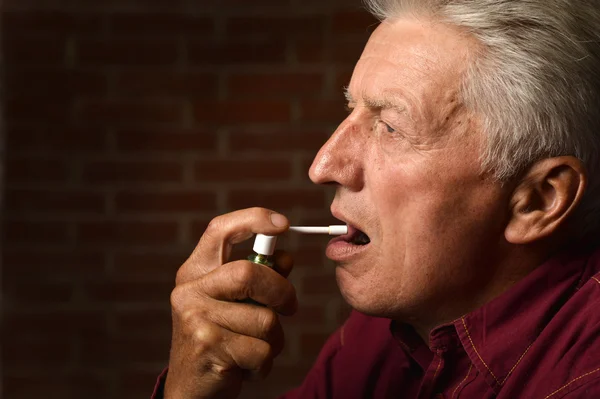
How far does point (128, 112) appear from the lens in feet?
8.13

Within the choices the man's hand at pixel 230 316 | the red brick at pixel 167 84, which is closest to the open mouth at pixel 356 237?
A: the man's hand at pixel 230 316

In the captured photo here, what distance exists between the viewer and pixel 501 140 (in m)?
1.11

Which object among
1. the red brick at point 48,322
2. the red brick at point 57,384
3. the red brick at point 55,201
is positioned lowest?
the red brick at point 57,384

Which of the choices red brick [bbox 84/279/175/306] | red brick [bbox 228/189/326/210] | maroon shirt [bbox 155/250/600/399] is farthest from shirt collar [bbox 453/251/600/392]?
red brick [bbox 84/279/175/306]

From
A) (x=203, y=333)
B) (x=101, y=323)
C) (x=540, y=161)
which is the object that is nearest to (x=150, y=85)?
(x=101, y=323)

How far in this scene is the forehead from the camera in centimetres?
113

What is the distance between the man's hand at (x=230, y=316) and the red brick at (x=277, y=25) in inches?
52.9

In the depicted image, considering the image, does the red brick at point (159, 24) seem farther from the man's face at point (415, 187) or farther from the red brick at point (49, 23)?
the man's face at point (415, 187)

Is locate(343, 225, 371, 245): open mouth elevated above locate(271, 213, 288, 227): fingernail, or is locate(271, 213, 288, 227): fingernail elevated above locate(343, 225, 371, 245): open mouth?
locate(271, 213, 288, 227): fingernail

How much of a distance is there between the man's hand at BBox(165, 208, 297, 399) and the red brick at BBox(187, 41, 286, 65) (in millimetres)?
1314

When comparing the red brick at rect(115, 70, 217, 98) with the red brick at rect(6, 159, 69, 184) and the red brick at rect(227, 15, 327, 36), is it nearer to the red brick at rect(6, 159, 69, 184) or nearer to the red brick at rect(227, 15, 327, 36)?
the red brick at rect(227, 15, 327, 36)

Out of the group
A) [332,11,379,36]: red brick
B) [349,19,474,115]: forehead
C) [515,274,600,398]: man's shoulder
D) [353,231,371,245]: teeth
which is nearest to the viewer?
[515,274,600,398]: man's shoulder

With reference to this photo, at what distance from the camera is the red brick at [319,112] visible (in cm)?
247

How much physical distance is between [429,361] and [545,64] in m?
0.53
